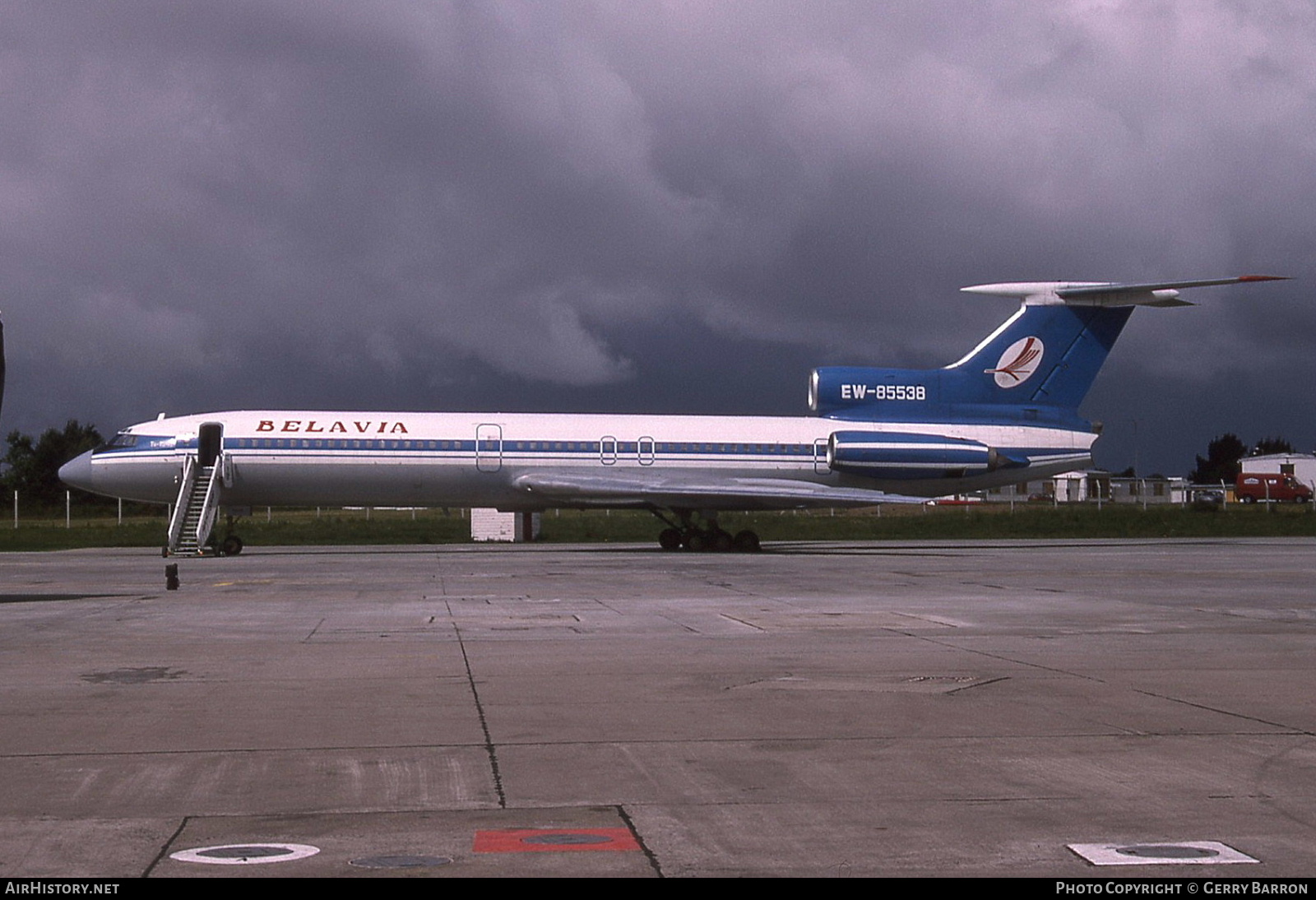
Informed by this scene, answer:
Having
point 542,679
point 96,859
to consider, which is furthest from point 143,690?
point 96,859

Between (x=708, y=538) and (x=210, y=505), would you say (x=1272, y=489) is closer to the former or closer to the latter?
(x=708, y=538)

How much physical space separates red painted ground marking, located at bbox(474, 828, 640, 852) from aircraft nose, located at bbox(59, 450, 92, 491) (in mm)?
33781

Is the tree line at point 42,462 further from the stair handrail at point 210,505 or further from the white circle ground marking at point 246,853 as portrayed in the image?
the white circle ground marking at point 246,853

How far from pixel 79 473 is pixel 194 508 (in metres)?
3.79

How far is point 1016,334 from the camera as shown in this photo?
129 feet

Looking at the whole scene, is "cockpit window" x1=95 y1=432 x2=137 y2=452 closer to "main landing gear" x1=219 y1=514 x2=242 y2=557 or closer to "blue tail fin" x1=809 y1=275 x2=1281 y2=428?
"main landing gear" x1=219 y1=514 x2=242 y2=557

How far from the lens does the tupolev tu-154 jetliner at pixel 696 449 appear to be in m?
36.0

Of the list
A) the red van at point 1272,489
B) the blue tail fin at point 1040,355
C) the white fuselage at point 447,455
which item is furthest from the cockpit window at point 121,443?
the red van at point 1272,489

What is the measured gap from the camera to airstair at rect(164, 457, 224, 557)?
3453cm

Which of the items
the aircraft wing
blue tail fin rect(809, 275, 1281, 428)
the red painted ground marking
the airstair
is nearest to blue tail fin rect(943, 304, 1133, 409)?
blue tail fin rect(809, 275, 1281, 428)

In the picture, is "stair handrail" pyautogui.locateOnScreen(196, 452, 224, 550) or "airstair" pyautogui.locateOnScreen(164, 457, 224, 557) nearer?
"airstair" pyautogui.locateOnScreen(164, 457, 224, 557)

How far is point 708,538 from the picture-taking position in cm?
3762
